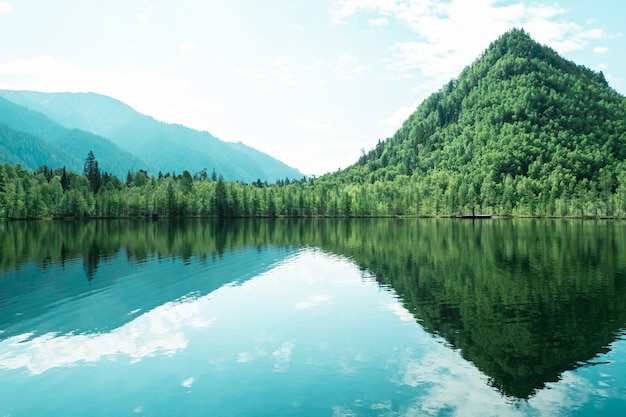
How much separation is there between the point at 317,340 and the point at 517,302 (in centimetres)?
1834

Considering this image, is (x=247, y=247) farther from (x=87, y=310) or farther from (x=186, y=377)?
(x=186, y=377)

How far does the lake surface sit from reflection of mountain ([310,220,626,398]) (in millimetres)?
158

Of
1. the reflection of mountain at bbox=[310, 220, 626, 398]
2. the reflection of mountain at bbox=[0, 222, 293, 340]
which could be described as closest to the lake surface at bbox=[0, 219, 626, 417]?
the reflection of mountain at bbox=[310, 220, 626, 398]

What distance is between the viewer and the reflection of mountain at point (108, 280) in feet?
112

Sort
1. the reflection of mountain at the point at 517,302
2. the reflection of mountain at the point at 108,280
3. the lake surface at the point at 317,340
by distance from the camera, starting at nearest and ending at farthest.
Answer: the lake surface at the point at 317,340 < the reflection of mountain at the point at 517,302 < the reflection of mountain at the point at 108,280

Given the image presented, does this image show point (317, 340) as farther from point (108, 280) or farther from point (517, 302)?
point (108, 280)

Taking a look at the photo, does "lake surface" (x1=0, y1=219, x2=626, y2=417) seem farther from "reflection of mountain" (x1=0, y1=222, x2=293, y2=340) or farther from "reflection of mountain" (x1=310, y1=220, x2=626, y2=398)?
"reflection of mountain" (x1=0, y1=222, x2=293, y2=340)

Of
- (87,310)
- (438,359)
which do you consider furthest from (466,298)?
(87,310)

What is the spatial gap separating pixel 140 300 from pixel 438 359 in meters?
27.4

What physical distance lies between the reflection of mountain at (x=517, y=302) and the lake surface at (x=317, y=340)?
16cm

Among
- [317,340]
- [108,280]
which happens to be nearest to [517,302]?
[317,340]

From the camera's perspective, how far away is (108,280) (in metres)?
49.5

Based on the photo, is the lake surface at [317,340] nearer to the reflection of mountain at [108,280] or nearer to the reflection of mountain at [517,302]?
the reflection of mountain at [517,302]

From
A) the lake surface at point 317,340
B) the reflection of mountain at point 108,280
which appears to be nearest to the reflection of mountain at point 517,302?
the lake surface at point 317,340
